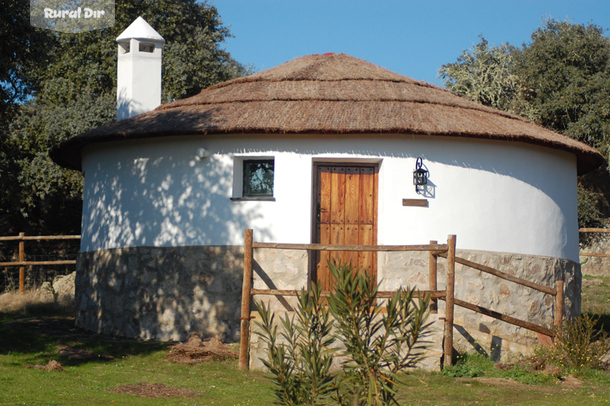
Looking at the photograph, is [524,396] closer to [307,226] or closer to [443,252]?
[443,252]

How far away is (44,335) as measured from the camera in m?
10.4

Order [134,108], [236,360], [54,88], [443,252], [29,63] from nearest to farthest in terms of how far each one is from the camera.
→ [443,252], [236,360], [29,63], [134,108], [54,88]

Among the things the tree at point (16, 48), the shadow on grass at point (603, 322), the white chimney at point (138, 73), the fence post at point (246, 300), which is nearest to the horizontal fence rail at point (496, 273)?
the fence post at point (246, 300)

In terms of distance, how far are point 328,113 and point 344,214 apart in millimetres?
1580

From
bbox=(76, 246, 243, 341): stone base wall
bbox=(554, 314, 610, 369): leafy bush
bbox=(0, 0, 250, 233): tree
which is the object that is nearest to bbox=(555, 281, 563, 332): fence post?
bbox=(554, 314, 610, 369): leafy bush

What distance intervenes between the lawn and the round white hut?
104cm

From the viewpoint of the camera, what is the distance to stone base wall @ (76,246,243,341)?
10195 millimetres

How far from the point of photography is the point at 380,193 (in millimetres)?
10164

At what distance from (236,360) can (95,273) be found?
11.8 ft

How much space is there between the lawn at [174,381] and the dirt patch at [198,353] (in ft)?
0.45

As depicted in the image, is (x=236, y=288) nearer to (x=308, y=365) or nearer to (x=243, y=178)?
(x=243, y=178)

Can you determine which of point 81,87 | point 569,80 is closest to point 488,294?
point 569,80

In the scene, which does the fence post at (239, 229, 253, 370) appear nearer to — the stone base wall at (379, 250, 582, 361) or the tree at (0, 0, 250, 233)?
the stone base wall at (379, 250, 582, 361)

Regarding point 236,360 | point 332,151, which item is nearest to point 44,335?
point 236,360
